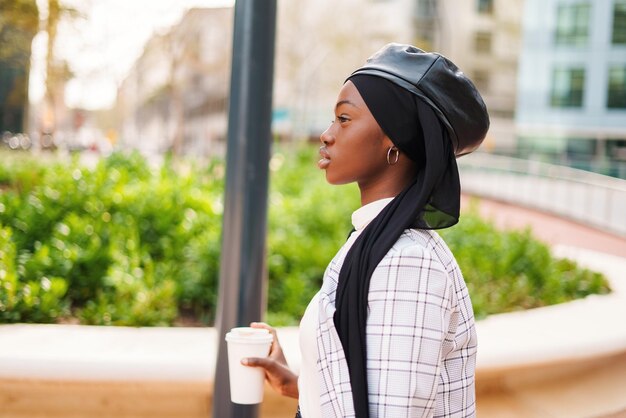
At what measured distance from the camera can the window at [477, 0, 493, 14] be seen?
60625 millimetres

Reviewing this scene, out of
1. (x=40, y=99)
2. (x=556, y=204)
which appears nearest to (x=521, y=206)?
(x=556, y=204)

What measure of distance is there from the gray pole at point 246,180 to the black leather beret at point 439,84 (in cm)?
151

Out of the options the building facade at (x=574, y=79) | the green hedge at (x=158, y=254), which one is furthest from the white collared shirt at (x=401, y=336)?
the building facade at (x=574, y=79)

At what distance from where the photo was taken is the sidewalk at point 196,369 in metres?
3.83

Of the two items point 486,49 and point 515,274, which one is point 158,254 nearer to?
point 515,274

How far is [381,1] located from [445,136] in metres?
57.0

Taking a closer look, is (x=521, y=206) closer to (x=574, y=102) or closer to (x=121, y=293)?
(x=121, y=293)

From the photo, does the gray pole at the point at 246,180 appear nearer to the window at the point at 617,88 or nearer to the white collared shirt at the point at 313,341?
the white collared shirt at the point at 313,341

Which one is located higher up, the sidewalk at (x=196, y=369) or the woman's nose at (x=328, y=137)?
the woman's nose at (x=328, y=137)

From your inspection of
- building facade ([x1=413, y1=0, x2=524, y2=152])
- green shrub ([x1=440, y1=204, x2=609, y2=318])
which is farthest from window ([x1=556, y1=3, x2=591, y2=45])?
green shrub ([x1=440, y1=204, x2=609, y2=318])

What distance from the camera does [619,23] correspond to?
143 feet

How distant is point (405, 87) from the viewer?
1636 millimetres

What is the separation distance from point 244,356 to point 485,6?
63.4 meters

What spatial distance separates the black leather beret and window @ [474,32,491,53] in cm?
6292
